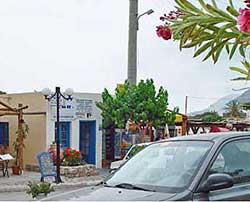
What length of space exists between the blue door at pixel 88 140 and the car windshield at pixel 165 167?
17.6 metres

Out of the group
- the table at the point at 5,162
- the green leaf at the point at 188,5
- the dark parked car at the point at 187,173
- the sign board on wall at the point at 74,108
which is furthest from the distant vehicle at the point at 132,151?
the sign board on wall at the point at 74,108

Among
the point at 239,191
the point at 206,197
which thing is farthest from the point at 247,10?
the point at 239,191

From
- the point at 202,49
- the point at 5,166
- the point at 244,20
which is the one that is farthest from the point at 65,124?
the point at 244,20

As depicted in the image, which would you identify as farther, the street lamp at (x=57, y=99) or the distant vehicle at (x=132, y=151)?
the street lamp at (x=57, y=99)

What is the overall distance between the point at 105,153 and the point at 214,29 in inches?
888

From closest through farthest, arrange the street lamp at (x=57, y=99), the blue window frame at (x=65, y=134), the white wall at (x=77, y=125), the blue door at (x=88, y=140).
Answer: the street lamp at (x=57, y=99) < the white wall at (x=77, y=125) < the blue window frame at (x=65, y=134) < the blue door at (x=88, y=140)

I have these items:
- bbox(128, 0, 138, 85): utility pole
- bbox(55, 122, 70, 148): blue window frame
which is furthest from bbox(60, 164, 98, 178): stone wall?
bbox(128, 0, 138, 85): utility pole

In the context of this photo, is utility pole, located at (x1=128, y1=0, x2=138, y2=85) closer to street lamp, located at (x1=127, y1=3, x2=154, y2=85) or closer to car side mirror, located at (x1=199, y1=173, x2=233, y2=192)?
street lamp, located at (x1=127, y1=3, x2=154, y2=85)

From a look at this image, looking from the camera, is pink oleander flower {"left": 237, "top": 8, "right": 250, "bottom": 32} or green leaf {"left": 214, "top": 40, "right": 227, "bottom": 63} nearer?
pink oleander flower {"left": 237, "top": 8, "right": 250, "bottom": 32}

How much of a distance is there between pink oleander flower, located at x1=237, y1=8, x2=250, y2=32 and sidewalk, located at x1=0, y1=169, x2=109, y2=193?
48.1 feet

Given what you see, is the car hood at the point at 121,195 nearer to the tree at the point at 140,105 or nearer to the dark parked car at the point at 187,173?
the dark parked car at the point at 187,173

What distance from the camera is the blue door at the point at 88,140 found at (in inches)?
953

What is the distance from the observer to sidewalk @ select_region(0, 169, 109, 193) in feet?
54.5

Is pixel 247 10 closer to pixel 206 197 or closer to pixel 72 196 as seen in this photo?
pixel 206 197
